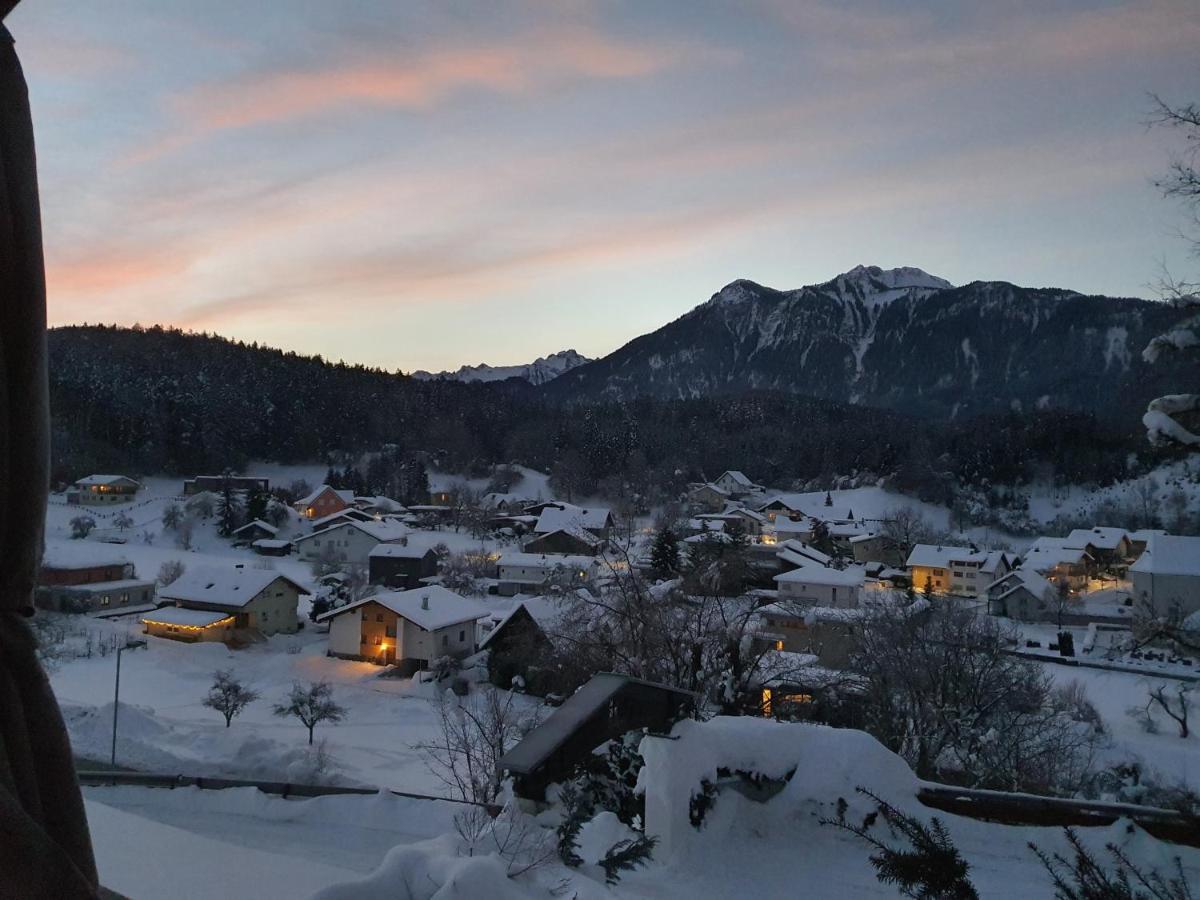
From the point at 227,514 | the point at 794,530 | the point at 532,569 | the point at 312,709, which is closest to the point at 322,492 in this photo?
the point at 227,514

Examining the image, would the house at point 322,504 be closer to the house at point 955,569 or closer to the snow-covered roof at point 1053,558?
the house at point 955,569

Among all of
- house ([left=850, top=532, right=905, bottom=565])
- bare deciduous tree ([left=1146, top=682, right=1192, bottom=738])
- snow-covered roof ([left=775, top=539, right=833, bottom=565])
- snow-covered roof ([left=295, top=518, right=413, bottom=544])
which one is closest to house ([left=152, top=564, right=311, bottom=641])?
snow-covered roof ([left=295, top=518, right=413, bottom=544])

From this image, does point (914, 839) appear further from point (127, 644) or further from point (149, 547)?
point (149, 547)

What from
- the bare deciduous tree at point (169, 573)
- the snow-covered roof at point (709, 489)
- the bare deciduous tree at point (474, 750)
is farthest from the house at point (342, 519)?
the snow-covered roof at point (709, 489)

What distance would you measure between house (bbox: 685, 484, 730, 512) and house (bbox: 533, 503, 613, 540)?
50.8 ft

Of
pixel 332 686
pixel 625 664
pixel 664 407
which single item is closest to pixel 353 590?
pixel 332 686

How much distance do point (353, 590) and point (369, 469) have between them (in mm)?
37222

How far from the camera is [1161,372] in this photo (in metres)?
5.67

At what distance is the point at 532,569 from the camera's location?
109ft

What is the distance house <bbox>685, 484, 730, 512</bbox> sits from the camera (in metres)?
62.4

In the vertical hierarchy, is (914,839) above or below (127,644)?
above

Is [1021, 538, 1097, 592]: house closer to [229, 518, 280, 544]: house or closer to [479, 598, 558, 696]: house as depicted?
[479, 598, 558, 696]: house

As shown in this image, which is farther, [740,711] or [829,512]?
[829,512]

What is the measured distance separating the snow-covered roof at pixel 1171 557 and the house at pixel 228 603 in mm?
30497
